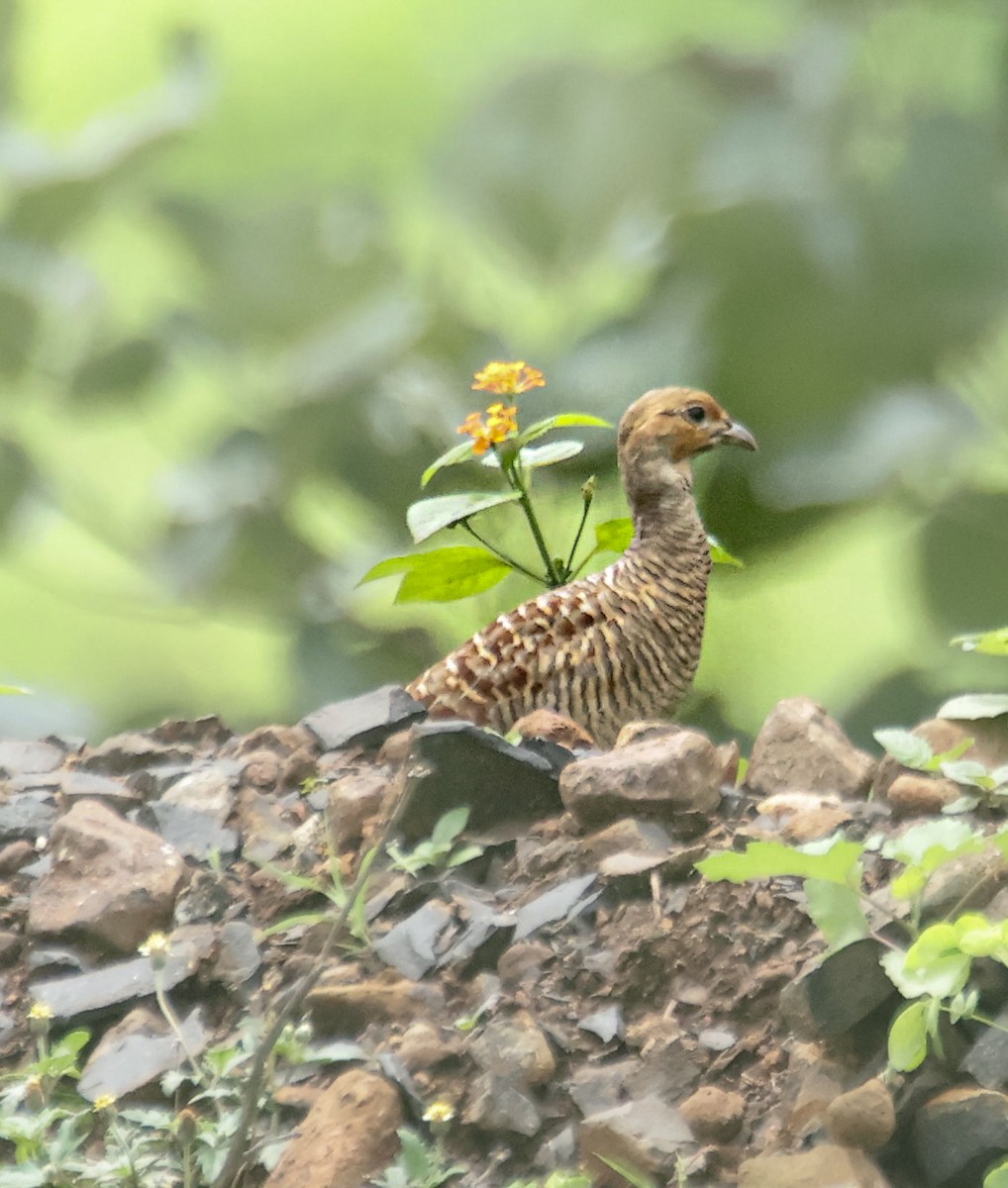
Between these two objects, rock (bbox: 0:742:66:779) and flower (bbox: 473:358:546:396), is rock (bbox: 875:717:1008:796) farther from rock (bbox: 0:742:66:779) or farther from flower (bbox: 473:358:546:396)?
rock (bbox: 0:742:66:779)

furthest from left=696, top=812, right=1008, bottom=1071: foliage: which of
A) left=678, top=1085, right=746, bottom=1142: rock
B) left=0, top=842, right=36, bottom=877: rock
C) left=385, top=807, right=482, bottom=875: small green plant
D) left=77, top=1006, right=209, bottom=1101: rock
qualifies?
left=0, top=842, right=36, bottom=877: rock

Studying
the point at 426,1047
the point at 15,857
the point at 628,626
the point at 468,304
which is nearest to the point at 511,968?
the point at 426,1047

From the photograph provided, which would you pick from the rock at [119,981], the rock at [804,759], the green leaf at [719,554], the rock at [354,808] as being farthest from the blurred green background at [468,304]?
the rock at [119,981]

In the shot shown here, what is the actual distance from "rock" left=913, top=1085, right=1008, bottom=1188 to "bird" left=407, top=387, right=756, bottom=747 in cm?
97

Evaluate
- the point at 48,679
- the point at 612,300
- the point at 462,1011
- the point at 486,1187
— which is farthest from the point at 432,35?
the point at 486,1187

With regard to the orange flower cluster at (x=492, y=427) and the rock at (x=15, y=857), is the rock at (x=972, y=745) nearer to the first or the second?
the orange flower cluster at (x=492, y=427)

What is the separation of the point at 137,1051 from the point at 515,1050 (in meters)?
0.37

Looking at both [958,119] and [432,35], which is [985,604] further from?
[432,35]

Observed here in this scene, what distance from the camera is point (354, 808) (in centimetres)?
150

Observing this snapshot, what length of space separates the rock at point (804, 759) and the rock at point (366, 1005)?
50 cm

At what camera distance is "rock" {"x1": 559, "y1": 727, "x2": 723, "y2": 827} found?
135 cm

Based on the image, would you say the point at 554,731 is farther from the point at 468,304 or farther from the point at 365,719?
the point at 468,304

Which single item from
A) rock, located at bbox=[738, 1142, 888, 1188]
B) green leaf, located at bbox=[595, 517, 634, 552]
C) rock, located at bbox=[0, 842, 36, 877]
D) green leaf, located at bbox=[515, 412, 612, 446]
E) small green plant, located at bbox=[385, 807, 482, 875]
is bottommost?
rock, located at bbox=[738, 1142, 888, 1188]

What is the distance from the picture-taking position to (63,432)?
268 cm
